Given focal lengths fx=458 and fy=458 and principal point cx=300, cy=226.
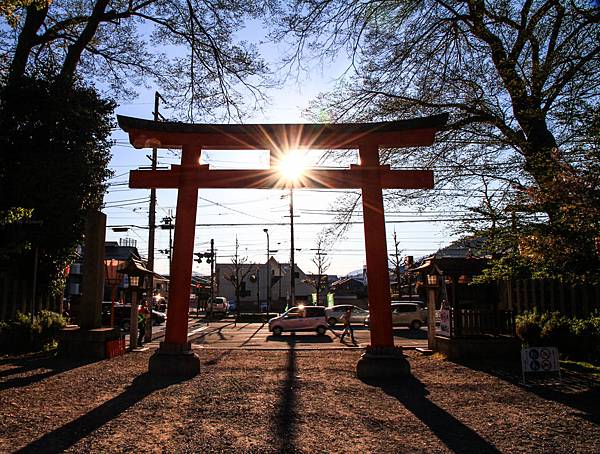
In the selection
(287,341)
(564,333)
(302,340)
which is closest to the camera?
(564,333)

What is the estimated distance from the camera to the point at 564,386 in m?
7.54

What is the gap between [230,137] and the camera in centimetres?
975

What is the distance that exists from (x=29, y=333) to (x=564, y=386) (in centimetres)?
1254

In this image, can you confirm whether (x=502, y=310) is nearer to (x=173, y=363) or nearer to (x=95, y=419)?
(x=173, y=363)

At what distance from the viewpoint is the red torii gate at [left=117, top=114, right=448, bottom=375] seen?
9.36 meters

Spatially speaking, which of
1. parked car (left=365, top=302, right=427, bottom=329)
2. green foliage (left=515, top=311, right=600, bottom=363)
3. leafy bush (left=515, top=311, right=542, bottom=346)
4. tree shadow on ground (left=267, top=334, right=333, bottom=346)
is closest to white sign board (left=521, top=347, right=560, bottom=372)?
green foliage (left=515, top=311, right=600, bottom=363)

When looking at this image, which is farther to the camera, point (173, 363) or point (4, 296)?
point (4, 296)

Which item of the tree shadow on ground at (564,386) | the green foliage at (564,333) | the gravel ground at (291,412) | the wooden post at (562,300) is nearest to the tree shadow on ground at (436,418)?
the gravel ground at (291,412)

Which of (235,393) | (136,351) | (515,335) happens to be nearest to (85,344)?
(136,351)

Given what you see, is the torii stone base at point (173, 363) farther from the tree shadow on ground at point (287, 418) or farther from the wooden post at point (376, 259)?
the wooden post at point (376, 259)

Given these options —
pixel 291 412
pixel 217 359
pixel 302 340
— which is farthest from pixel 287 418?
pixel 302 340

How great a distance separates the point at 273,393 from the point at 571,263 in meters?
5.40

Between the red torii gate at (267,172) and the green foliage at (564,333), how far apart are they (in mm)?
4602

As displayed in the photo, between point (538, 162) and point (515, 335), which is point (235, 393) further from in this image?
point (515, 335)
